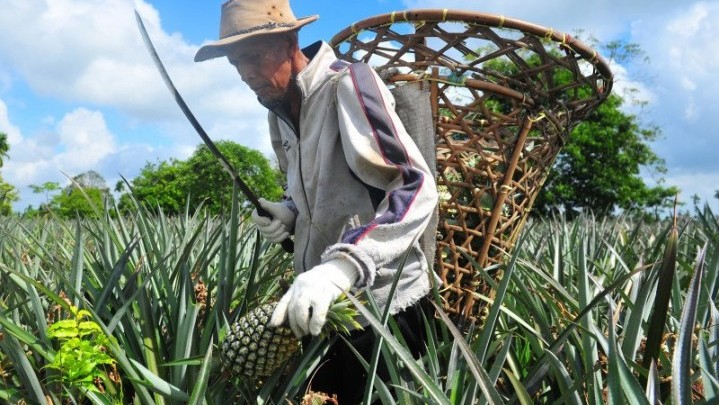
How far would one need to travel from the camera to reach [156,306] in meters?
1.83

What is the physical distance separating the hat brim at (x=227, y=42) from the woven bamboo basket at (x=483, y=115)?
6.3 inches

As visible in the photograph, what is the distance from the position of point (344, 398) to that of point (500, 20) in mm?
1008

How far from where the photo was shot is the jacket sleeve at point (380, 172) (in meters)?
1.45

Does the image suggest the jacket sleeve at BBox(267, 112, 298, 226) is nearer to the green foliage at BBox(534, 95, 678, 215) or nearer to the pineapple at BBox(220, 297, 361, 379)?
the pineapple at BBox(220, 297, 361, 379)

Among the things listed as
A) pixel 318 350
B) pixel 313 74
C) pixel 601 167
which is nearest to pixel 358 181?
pixel 313 74

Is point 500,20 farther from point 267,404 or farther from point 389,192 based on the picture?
point 267,404

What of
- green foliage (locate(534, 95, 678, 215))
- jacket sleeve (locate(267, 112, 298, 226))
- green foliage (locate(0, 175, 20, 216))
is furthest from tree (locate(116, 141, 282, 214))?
jacket sleeve (locate(267, 112, 298, 226))

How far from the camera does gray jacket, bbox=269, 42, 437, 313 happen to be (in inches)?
58.0

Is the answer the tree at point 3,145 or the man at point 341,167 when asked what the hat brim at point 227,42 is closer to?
the man at point 341,167

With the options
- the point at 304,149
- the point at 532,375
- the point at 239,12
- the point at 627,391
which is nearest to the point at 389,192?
the point at 304,149

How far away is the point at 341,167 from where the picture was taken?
169 centimetres

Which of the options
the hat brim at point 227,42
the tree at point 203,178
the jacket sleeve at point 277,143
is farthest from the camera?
the tree at point 203,178

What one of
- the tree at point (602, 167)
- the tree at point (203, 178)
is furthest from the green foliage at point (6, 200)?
the tree at point (602, 167)

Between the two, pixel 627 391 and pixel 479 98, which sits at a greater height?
pixel 479 98
